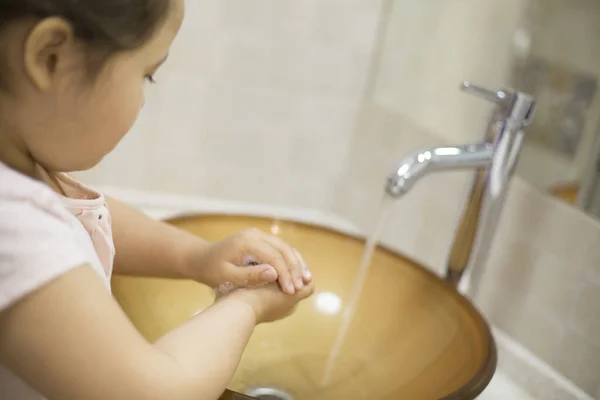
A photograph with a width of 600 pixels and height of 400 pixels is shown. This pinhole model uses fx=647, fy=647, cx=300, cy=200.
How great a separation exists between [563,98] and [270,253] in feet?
2.25

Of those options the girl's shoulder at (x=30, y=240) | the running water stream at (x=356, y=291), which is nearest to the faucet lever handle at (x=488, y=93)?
the running water stream at (x=356, y=291)

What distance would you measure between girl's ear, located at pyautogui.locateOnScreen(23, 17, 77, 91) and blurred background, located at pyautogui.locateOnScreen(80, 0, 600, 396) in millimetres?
668

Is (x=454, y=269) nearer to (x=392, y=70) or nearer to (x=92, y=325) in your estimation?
(x=392, y=70)

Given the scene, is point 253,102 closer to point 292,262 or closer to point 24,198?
point 292,262

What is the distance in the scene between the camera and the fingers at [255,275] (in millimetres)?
646

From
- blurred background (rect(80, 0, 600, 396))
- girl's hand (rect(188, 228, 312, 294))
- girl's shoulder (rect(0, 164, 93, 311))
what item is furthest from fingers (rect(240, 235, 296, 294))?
blurred background (rect(80, 0, 600, 396))

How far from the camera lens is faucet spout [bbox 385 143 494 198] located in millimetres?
765

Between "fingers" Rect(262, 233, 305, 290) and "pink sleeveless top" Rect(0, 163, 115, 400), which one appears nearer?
"pink sleeveless top" Rect(0, 163, 115, 400)

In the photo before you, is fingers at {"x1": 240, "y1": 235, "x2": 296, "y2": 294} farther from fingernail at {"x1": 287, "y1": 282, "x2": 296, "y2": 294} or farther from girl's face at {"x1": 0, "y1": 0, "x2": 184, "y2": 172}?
girl's face at {"x1": 0, "y1": 0, "x2": 184, "y2": 172}

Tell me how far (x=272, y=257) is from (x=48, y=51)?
32 centimetres

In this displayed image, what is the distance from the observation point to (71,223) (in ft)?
1.60

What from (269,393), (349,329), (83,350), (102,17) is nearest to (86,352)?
(83,350)

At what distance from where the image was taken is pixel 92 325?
447mm

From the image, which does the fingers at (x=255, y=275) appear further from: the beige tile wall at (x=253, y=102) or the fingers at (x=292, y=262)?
the beige tile wall at (x=253, y=102)
